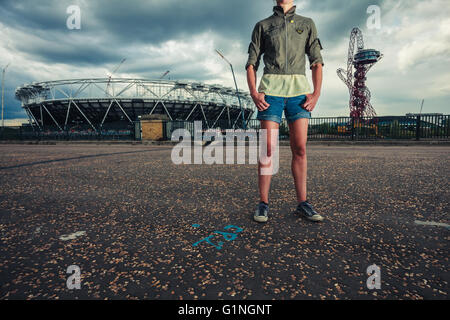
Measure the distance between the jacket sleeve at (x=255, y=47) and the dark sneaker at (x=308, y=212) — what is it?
124 cm

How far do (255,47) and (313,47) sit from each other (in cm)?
50

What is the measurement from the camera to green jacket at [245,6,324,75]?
2033 millimetres

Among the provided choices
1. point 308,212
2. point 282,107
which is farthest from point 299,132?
point 308,212

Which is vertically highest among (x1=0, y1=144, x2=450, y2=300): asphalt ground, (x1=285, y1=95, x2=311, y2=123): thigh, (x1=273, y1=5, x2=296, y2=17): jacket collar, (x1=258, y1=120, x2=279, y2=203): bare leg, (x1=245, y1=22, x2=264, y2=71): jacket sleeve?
(x1=273, y1=5, x2=296, y2=17): jacket collar

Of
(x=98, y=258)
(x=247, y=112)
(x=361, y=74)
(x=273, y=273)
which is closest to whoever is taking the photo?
(x=273, y=273)

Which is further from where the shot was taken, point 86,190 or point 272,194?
point 86,190

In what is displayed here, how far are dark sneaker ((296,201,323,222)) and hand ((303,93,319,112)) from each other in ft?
2.58

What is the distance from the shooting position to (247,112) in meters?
60.6

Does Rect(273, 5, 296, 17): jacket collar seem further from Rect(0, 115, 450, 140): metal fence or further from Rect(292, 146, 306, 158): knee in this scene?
Rect(0, 115, 450, 140): metal fence

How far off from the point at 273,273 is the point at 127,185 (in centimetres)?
262

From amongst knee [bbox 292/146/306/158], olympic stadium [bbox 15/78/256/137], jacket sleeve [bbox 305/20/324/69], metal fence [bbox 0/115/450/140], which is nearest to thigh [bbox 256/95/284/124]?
knee [bbox 292/146/306/158]
